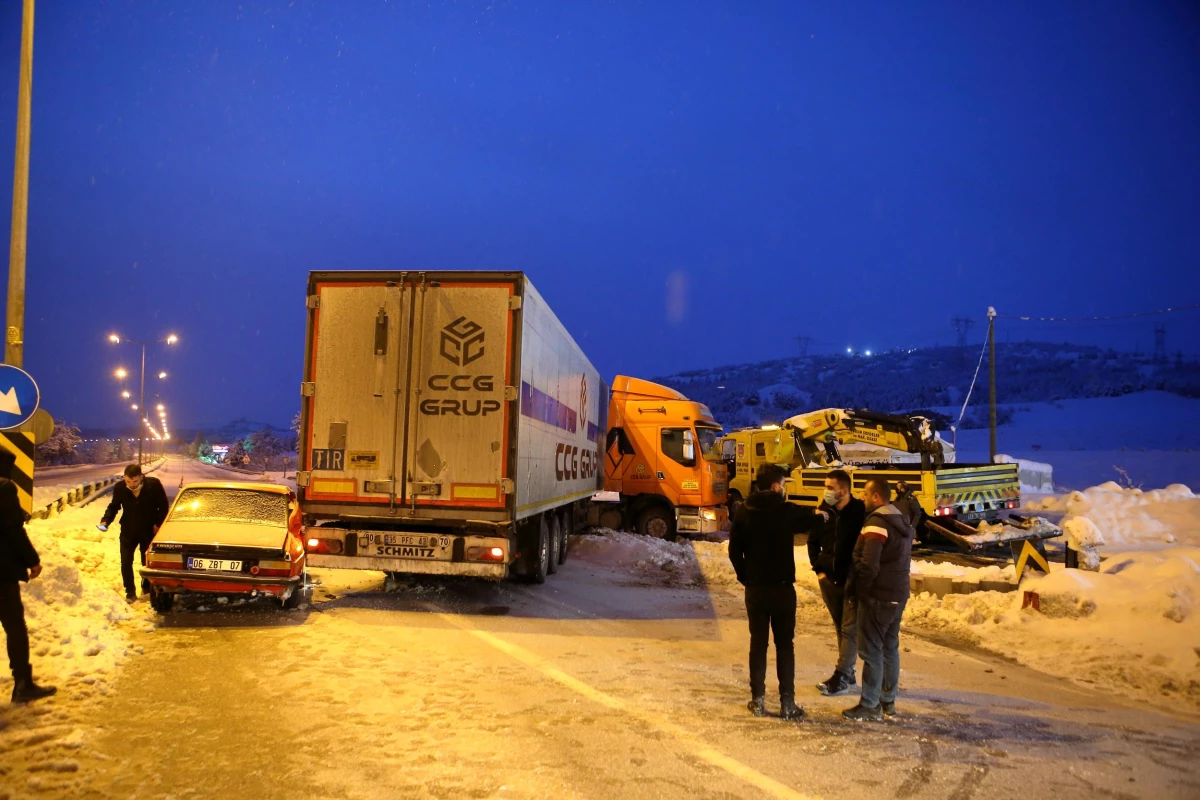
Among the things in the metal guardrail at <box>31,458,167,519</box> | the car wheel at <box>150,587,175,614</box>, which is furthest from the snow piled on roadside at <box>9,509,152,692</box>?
the metal guardrail at <box>31,458,167,519</box>

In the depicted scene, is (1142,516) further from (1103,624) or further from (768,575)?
(768,575)

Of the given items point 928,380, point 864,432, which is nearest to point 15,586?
point 864,432

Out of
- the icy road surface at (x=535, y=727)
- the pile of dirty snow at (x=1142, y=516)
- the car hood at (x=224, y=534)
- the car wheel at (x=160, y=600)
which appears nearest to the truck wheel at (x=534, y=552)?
the icy road surface at (x=535, y=727)

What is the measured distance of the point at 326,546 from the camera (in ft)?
29.8

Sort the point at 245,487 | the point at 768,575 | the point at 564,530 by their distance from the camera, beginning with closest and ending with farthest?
the point at 768,575
the point at 245,487
the point at 564,530

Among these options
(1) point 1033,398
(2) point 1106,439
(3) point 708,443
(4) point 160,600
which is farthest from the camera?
(1) point 1033,398

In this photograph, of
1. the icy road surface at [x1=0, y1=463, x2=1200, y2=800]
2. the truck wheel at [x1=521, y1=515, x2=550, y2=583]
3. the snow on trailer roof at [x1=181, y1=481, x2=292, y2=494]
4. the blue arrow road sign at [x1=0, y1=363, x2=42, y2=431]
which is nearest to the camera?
the icy road surface at [x1=0, y1=463, x2=1200, y2=800]

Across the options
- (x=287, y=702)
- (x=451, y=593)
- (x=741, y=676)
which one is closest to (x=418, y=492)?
(x=451, y=593)

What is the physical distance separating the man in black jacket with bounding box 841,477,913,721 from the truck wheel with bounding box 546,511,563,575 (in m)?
6.68

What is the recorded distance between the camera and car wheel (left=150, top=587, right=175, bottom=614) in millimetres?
8305

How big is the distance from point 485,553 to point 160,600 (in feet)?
11.0

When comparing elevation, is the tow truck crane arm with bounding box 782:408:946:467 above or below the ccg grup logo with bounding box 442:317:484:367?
below

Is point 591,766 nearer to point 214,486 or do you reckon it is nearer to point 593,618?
point 593,618

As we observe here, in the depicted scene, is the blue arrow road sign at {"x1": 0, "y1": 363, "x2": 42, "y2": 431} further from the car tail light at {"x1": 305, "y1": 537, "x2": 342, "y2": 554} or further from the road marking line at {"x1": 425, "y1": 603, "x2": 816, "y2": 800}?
the road marking line at {"x1": 425, "y1": 603, "x2": 816, "y2": 800}
